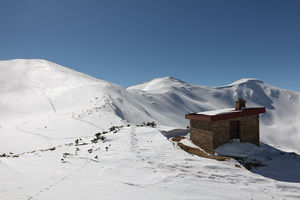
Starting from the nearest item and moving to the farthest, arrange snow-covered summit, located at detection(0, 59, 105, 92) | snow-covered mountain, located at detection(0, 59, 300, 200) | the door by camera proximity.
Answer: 1. snow-covered mountain, located at detection(0, 59, 300, 200)
2. the door
3. snow-covered summit, located at detection(0, 59, 105, 92)

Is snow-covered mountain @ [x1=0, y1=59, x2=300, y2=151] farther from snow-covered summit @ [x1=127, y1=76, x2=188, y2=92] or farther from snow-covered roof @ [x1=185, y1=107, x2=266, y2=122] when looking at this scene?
snow-covered summit @ [x1=127, y1=76, x2=188, y2=92]

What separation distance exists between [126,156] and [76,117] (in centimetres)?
1230

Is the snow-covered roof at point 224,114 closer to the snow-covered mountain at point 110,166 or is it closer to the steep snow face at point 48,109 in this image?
the snow-covered mountain at point 110,166

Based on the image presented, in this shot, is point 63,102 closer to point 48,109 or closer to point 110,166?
point 48,109

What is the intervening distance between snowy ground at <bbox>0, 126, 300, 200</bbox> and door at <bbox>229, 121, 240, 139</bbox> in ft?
22.2

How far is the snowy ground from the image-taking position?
4.31 m

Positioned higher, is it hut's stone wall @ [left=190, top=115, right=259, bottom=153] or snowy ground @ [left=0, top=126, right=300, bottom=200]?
hut's stone wall @ [left=190, top=115, right=259, bottom=153]

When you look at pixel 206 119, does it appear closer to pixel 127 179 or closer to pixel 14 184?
pixel 127 179

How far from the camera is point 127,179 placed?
5.15m

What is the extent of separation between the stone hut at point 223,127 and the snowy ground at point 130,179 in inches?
195

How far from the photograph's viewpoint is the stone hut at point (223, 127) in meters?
11.7

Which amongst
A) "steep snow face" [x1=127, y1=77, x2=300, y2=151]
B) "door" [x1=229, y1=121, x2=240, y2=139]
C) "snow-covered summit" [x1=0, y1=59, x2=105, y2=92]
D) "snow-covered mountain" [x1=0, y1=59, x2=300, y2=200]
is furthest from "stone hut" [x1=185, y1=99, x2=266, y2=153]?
"steep snow face" [x1=127, y1=77, x2=300, y2=151]

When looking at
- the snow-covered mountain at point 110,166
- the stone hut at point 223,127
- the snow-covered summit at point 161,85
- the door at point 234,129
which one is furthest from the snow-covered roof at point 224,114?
the snow-covered summit at point 161,85

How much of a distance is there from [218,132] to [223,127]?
1.91 feet
